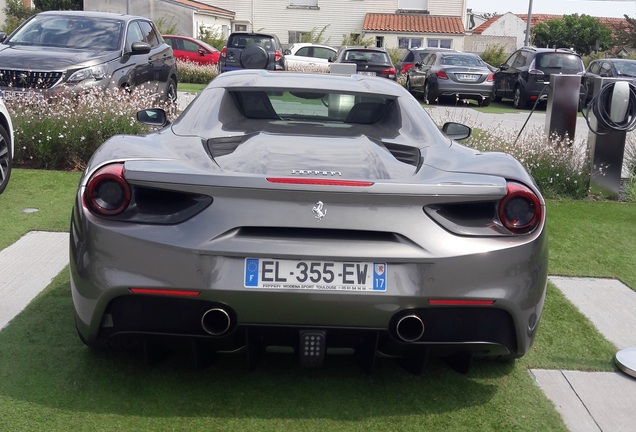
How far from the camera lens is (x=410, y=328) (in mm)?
3309

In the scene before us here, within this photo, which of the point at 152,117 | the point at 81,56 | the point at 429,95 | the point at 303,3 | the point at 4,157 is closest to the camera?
the point at 152,117

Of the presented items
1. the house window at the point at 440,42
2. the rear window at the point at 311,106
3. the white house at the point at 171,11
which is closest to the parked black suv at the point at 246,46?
the rear window at the point at 311,106

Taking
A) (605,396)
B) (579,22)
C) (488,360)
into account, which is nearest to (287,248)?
(488,360)

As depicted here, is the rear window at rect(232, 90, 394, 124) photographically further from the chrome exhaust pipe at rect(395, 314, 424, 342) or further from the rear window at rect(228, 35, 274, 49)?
the rear window at rect(228, 35, 274, 49)

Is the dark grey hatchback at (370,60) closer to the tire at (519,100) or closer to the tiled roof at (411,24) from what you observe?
the tire at (519,100)

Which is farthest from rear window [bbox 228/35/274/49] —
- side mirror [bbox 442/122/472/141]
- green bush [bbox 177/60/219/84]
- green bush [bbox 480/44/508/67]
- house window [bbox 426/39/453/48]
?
house window [bbox 426/39/453/48]

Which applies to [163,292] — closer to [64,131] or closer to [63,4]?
[64,131]

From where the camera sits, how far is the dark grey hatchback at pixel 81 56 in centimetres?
989

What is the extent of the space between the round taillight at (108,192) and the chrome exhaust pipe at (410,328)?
1.20 metres

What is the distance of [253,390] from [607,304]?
2.71 metres

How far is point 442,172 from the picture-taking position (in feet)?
11.5

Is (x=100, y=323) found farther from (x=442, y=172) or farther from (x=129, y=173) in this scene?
(x=442, y=172)

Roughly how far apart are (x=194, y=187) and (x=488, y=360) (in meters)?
1.86

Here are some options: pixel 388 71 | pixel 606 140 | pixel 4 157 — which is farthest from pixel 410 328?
pixel 388 71
